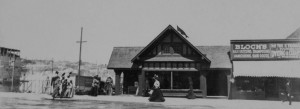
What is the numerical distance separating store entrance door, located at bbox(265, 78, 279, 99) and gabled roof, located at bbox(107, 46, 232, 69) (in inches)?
136

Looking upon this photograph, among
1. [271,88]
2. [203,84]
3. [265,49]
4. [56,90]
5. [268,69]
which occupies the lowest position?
[56,90]

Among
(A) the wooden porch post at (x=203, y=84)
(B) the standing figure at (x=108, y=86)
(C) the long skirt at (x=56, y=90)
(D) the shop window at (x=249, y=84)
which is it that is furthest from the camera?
(B) the standing figure at (x=108, y=86)

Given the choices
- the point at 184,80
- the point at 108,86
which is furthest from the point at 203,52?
the point at 108,86

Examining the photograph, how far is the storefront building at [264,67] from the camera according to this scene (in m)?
27.0

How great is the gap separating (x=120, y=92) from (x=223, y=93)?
10.1m

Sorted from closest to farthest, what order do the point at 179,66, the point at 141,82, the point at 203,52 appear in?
the point at 179,66 < the point at 141,82 < the point at 203,52

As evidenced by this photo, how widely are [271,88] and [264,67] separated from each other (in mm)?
2093

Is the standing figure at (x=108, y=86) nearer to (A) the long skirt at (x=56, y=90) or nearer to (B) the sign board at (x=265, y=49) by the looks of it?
(A) the long skirt at (x=56, y=90)

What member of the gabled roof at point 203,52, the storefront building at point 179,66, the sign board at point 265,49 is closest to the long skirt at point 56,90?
the storefront building at point 179,66

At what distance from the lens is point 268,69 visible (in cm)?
2711

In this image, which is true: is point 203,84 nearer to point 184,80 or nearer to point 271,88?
point 184,80

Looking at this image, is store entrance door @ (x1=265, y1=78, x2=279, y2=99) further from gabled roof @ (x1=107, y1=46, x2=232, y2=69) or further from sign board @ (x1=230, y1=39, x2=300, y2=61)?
gabled roof @ (x1=107, y1=46, x2=232, y2=69)

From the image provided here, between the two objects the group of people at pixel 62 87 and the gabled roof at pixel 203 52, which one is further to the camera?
the gabled roof at pixel 203 52

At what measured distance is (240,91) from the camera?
93.3 ft
